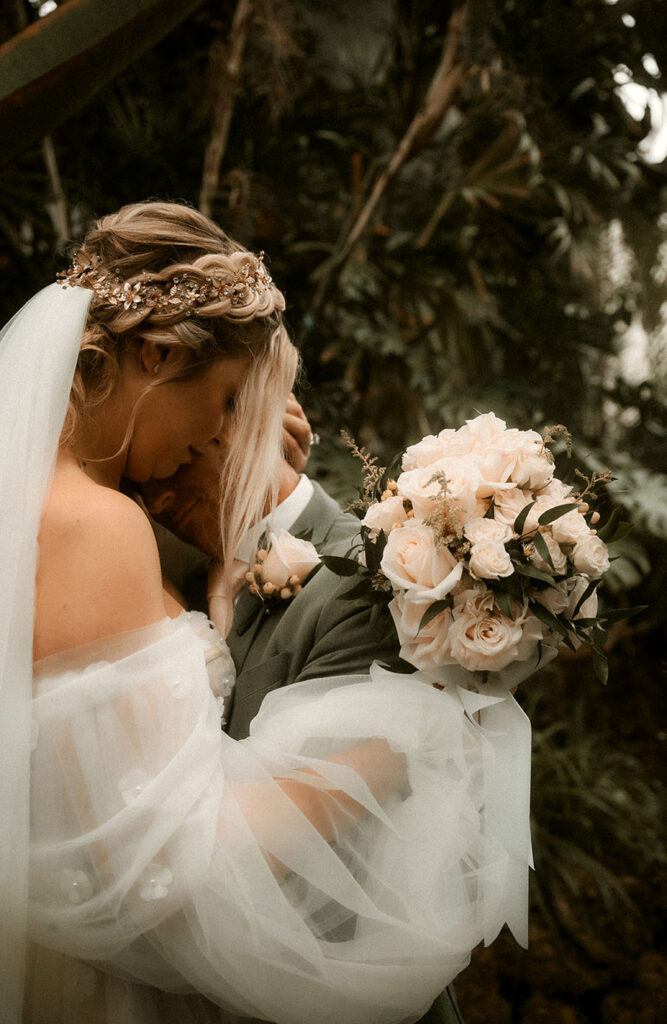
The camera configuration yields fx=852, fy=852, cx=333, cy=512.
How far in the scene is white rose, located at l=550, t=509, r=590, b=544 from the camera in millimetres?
1244

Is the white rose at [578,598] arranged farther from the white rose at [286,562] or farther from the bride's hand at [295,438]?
the bride's hand at [295,438]

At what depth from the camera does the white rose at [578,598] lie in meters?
1.29

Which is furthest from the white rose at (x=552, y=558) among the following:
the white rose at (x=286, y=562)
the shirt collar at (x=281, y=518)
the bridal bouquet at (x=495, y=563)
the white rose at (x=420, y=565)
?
the shirt collar at (x=281, y=518)

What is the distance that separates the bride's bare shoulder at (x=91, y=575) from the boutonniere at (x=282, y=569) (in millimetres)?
336

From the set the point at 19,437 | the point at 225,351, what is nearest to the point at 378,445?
the point at 225,351

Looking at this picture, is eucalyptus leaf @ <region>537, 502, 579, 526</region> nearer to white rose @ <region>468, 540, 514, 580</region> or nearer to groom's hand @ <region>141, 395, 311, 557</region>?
white rose @ <region>468, 540, 514, 580</region>

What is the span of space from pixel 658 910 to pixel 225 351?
9.87 ft

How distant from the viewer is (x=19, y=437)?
1376 mm

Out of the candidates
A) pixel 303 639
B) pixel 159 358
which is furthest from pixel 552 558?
pixel 159 358

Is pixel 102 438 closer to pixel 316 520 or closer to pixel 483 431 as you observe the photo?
pixel 316 520

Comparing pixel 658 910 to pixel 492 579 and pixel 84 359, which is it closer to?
pixel 492 579

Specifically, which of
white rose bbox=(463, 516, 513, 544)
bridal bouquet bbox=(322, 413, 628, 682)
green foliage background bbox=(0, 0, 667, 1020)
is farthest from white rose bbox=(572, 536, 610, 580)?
green foliage background bbox=(0, 0, 667, 1020)

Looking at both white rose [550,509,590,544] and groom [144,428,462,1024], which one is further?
groom [144,428,462,1024]

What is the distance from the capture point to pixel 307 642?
1.57 metres
